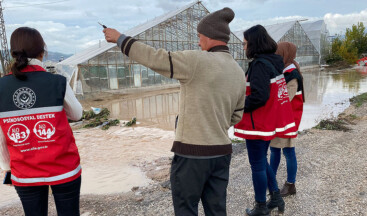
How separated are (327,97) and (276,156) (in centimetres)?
1202

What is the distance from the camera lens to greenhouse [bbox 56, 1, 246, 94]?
1416 cm

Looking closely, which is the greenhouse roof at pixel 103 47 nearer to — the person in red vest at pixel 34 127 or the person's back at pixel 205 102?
the person in red vest at pixel 34 127

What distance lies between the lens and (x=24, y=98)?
146 centimetres

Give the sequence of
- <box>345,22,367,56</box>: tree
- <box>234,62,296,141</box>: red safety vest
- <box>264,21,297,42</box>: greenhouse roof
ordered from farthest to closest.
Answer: <box>345,22,367,56</box>: tree, <box>264,21,297,42</box>: greenhouse roof, <box>234,62,296,141</box>: red safety vest

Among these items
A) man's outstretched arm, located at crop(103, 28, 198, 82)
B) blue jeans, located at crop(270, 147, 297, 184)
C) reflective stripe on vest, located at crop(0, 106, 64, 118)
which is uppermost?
man's outstretched arm, located at crop(103, 28, 198, 82)

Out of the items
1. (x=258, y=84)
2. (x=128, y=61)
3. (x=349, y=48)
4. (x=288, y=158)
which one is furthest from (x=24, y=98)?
(x=349, y=48)

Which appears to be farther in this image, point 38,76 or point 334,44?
point 334,44

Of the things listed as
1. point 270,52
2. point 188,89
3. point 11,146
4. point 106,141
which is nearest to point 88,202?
point 11,146

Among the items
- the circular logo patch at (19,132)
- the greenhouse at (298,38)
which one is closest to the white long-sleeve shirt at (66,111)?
the circular logo patch at (19,132)

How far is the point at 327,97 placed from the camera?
1295 cm

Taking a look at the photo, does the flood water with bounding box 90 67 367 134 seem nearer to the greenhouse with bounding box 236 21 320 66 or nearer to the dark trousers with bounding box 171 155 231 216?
the dark trousers with bounding box 171 155 231 216

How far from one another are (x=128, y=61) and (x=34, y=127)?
48.4 ft

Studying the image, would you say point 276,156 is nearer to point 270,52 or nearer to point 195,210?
point 270,52

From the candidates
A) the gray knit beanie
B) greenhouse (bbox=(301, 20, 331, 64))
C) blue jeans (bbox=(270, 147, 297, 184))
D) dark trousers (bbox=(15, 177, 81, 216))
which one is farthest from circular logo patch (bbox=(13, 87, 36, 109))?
greenhouse (bbox=(301, 20, 331, 64))
